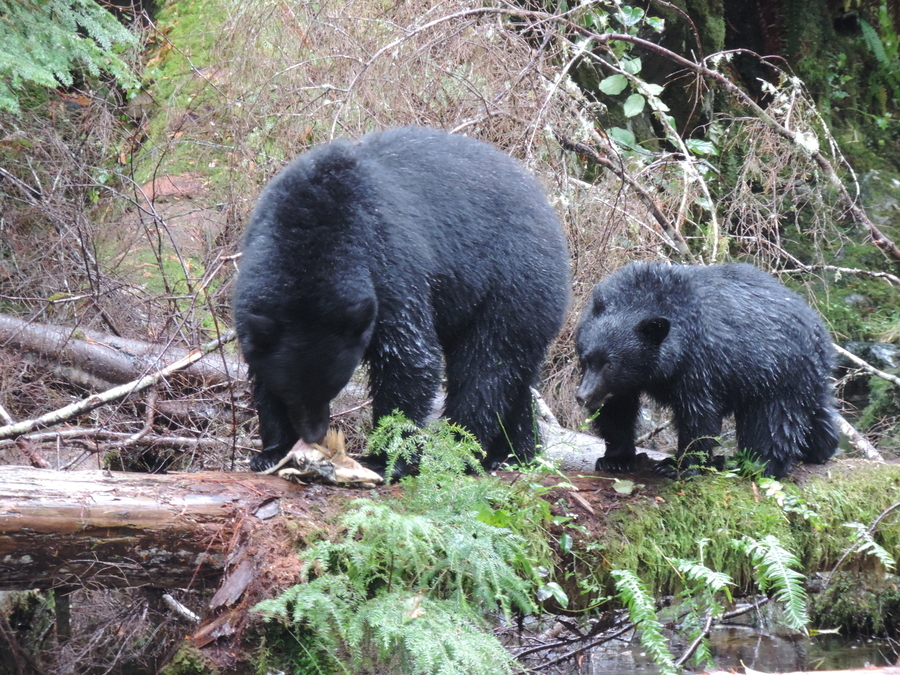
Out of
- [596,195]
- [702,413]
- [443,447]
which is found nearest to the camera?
[443,447]

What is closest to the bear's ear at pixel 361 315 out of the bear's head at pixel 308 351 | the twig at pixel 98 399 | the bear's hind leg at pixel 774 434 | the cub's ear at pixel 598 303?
the bear's head at pixel 308 351

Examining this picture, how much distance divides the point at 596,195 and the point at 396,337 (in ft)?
12.9

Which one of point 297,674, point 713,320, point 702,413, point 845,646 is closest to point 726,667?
point 845,646

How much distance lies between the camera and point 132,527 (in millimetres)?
3633

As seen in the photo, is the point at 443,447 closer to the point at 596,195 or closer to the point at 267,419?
the point at 267,419

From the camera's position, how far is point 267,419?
4.74 m

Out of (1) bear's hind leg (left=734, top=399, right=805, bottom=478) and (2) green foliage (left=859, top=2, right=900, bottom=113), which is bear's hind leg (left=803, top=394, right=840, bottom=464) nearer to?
(1) bear's hind leg (left=734, top=399, right=805, bottom=478)

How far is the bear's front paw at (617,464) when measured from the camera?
17.3 ft

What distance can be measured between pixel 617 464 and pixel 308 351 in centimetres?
220

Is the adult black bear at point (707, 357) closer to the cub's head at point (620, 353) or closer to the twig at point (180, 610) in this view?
the cub's head at point (620, 353)

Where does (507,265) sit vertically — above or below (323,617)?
above

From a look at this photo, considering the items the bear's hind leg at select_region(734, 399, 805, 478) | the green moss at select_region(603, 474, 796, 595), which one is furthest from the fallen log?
the bear's hind leg at select_region(734, 399, 805, 478)

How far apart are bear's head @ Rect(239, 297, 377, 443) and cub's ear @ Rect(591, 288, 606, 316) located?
1500 mm

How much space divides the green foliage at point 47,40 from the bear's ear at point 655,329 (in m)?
4.79
